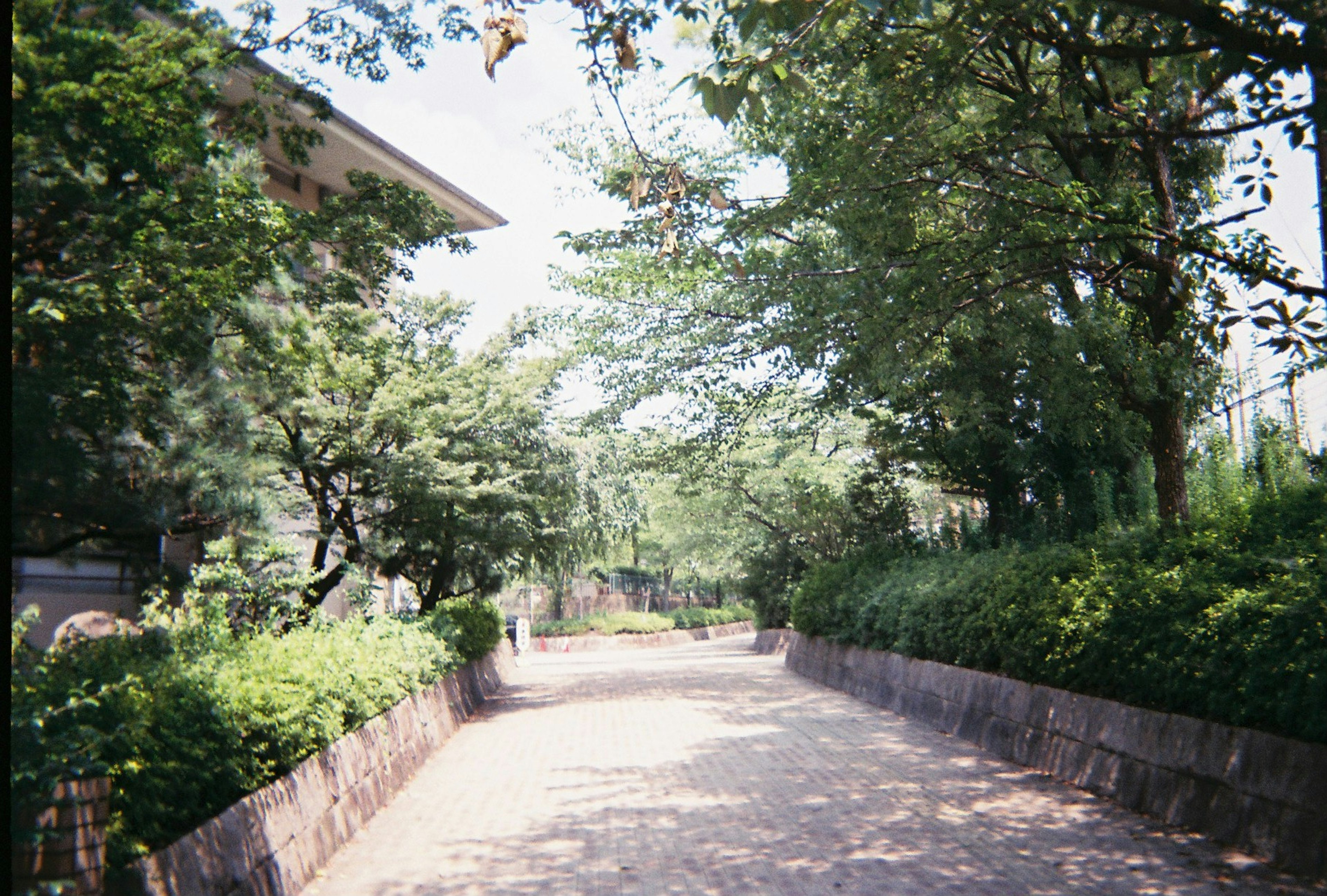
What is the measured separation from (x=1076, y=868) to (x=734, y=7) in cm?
528

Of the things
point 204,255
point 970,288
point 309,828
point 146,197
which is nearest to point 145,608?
point 309,828

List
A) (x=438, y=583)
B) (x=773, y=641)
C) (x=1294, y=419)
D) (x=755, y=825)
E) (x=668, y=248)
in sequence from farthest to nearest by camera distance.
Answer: (x=773, y=641)
(x=438, y=583)
(x=1294, y=419)
(x=755, y=825)
(x=668, y=248)

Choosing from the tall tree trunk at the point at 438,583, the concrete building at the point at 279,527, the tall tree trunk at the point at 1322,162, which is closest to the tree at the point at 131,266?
the concrete building at the point at 279,527

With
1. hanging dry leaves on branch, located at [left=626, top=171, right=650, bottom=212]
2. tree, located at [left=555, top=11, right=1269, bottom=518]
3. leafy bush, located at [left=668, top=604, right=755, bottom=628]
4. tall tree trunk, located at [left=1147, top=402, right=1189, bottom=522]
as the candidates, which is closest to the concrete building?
hanging dry leaves on branch, located at [left=626, top=171, right=650, bottom=212]

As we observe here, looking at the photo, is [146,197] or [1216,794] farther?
[1216,794]

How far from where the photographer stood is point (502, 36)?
13.1ft

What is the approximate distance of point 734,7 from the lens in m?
5.45

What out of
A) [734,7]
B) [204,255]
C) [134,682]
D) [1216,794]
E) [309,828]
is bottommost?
[309,828]

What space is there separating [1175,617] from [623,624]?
118 ft

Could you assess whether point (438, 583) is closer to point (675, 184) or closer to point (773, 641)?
point (675, 184)

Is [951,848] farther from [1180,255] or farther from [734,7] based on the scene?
[1180,255]

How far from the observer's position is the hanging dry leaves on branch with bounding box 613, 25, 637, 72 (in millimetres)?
4449

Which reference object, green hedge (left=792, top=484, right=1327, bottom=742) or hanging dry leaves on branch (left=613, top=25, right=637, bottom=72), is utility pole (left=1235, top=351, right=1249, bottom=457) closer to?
green hedge (left=792, top=484, right=1327, bottom=742)

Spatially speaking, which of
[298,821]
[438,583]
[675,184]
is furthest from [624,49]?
[438,583]
